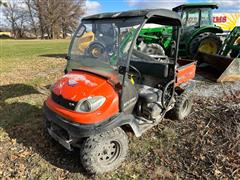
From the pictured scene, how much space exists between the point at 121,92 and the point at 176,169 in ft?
4.19

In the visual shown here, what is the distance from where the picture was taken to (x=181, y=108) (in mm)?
4531

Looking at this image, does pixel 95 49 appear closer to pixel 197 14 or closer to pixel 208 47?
pixel 208 47

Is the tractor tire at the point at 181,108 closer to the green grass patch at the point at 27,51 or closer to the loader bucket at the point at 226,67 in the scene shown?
the loader bucket at the point at 226,67

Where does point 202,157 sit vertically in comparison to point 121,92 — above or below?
below

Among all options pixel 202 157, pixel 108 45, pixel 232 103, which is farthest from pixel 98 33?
pixel 232 103

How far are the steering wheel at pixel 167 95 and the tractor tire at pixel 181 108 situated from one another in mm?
340

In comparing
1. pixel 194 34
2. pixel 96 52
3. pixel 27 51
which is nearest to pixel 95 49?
pixel 96 52

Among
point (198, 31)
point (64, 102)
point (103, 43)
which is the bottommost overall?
point (64, 102)

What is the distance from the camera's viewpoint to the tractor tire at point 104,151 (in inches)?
118

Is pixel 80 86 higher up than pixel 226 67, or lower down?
higher up

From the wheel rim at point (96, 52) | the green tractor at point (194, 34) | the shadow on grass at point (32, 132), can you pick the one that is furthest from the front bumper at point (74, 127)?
the green tractor at point (194, 34)

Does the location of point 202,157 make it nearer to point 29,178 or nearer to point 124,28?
point 124,28

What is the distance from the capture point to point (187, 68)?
15.3ft

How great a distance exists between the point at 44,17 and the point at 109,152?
53674 mm
